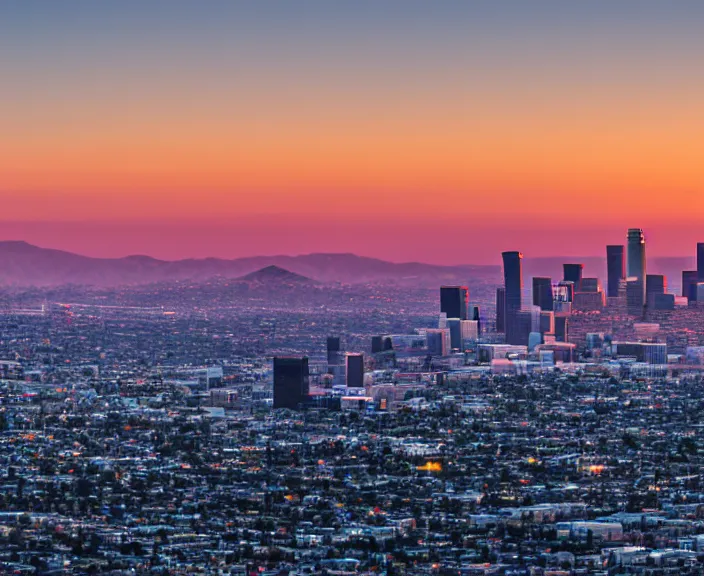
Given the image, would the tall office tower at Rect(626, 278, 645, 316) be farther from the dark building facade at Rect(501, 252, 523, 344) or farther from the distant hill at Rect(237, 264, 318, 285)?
the distant hill at Rect(237, 264, 318, 285)

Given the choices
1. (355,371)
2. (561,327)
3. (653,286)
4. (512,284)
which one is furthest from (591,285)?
(355,371)

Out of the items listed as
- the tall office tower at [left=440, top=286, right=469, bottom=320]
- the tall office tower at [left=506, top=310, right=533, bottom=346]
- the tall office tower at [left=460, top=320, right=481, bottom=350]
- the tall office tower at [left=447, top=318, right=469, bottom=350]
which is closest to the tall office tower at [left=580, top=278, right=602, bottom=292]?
the tall office tower at [left=506, top=310, right=533, bottom=346]

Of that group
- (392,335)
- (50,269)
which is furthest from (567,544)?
(50,269)

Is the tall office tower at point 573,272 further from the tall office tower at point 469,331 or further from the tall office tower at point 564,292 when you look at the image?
the tall office tower at point 469,331

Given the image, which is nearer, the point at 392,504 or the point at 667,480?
the point at 392,504

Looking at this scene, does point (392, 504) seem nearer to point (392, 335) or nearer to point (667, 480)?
point (667, 480)

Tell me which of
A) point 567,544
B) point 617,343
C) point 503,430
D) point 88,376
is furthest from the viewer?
point 617,343

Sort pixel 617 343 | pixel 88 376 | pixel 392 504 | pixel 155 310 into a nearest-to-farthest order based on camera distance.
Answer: pixel 392 504
pixel 88 376
pixel 617 343
pixel 155 310
